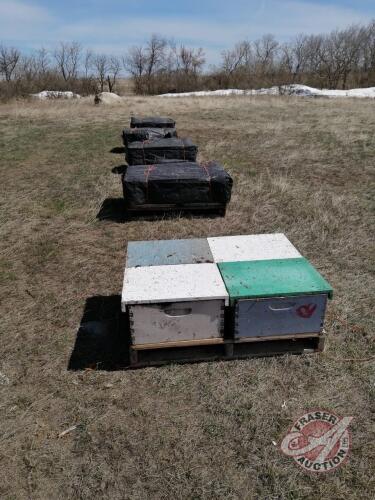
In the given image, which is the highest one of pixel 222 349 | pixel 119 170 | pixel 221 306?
pixel 221 306

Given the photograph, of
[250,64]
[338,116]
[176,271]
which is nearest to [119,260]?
[176,271]

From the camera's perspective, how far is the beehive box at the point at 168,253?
4258 millimetres

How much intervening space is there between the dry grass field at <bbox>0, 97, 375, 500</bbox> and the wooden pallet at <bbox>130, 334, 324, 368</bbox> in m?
0.10

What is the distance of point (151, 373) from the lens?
396 cm

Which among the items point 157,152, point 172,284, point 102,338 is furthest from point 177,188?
point 172,284

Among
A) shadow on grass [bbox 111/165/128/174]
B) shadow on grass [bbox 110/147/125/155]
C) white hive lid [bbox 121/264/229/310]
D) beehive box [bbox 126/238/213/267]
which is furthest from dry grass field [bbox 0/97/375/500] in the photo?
shadow on grass [bbox 110/147/125/155]

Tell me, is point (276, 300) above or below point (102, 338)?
above

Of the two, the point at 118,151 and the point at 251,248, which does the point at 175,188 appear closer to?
the point at 251,248

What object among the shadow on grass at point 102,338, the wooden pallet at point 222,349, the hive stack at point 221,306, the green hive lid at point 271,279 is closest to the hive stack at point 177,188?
the shadow on grass at point 102,338

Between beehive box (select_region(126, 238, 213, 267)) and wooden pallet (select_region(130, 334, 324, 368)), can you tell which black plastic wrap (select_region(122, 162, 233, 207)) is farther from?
wooden pallet (select_region(130, 334, 324, 368))

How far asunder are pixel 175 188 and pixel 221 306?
158 inches

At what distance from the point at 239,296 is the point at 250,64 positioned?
182 ft

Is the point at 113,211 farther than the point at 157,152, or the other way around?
the point at 157,152

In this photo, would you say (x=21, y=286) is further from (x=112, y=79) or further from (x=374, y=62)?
(x=374, y=62)
